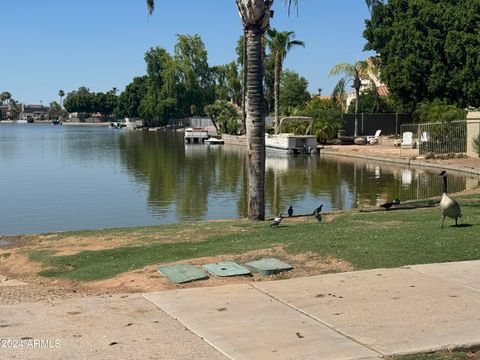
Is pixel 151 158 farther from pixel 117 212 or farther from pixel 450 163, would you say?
Answer: pixel 117 212

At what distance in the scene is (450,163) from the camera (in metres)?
36.6

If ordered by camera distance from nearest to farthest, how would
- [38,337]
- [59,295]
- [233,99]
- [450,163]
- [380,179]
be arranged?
[38,337] → [59,295] → [380,179] → [450,163] → [233,99]

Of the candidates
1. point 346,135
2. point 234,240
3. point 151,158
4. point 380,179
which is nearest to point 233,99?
point 346,135

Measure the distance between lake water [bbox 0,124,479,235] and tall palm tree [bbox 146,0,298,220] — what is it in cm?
361

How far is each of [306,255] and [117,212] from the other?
13.2 m

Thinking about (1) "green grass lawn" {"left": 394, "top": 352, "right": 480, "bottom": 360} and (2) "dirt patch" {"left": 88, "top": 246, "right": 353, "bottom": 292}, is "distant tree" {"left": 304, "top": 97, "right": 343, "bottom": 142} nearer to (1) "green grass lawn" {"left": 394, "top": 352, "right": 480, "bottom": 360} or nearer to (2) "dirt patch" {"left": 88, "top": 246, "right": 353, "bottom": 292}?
(2) "dirt patch" {"left": 88, "top": 246, "right": 353, "bottom": 292}

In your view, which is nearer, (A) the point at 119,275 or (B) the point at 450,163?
(A) the point at 119,275

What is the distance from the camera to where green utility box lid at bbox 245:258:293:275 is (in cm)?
848

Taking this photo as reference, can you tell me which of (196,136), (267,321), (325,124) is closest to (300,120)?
(325,124)

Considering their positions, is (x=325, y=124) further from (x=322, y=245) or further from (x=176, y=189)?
(x=322, y=245)

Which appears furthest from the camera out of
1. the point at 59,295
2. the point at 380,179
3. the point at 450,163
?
the point at 450,163

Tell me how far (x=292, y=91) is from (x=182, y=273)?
3740 inches

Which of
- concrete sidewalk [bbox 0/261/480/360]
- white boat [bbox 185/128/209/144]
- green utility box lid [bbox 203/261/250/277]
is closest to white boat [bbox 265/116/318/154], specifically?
white boat [bbox 185/128/209/144]

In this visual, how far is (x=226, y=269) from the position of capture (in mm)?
8688
